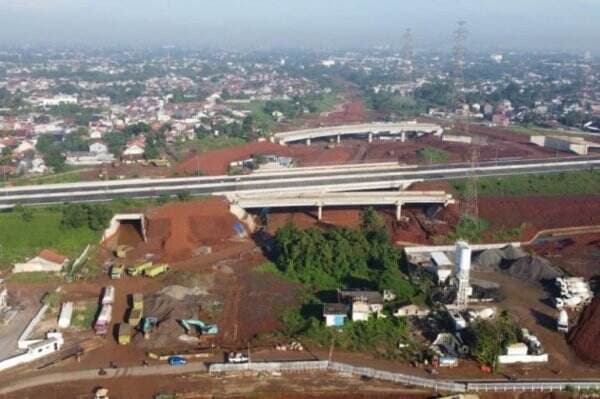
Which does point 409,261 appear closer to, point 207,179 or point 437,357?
point 437,357

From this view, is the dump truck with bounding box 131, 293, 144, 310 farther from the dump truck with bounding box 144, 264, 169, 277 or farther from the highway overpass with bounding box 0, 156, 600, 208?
the highway overpass with bounding box 0, 156, 600, 208

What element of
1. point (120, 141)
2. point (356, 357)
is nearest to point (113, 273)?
point (356, 357)

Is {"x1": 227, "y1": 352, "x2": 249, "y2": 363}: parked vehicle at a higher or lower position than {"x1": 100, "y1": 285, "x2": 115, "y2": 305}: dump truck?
higher

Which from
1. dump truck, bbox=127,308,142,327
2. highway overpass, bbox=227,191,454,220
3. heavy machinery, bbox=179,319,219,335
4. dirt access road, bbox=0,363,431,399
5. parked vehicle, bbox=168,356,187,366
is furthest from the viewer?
highway overpass, bbox=227,191,454,220

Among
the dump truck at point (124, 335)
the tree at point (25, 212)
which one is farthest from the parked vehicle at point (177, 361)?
the tree at point (25, 212)

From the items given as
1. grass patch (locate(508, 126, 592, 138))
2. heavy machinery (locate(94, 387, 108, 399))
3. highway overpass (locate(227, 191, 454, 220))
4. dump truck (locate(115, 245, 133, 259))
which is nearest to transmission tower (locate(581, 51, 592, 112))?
grass patch (locate(508, 126, 592, 138))

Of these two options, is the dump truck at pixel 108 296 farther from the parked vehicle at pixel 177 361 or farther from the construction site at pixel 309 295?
the parked vehicle at pixel 177 361
